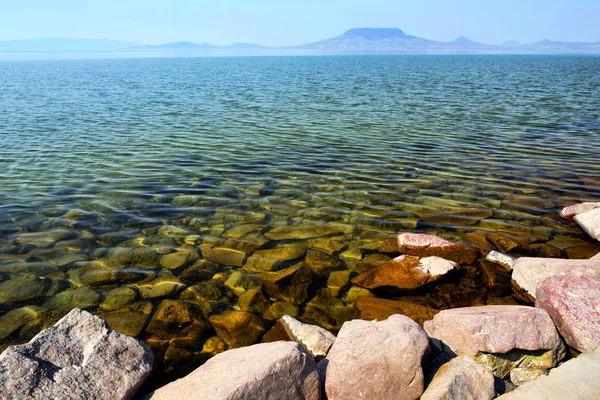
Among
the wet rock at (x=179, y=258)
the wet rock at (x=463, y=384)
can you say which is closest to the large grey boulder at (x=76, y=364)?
the wet rock at (x=179, y=258)

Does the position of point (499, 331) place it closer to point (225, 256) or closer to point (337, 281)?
point (337, 281)

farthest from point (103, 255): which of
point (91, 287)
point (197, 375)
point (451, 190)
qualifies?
point (451, 190)

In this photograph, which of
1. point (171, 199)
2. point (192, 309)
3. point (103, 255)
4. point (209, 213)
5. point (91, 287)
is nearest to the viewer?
point (192, 309)

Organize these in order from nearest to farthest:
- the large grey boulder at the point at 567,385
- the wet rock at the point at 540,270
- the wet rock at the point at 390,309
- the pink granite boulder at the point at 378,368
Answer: the large grey boulder at the point at 567,385, the pink granite boulder at the point at 378,368, the wet rock at the point at 540,270, the wet rock at the point at 390,309

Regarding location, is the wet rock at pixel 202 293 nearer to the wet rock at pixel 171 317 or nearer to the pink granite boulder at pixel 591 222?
the wet rock at pixel 171 317

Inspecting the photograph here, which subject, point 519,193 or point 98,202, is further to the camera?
point 519,193

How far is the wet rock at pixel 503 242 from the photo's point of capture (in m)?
9.55

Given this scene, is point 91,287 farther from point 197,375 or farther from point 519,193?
point 519,193

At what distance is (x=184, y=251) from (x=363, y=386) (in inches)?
219

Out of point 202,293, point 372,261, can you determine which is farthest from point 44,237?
point 372,261

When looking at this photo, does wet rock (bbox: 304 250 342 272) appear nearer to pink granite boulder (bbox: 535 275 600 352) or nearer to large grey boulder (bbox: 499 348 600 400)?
pink granite boulder (bbox: 535 275 600 352)

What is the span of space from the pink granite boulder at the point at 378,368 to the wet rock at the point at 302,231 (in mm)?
4920

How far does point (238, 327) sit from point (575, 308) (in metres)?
5.11

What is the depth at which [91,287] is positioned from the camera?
795 centimetres
